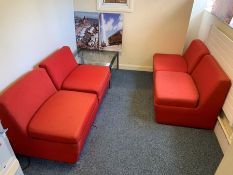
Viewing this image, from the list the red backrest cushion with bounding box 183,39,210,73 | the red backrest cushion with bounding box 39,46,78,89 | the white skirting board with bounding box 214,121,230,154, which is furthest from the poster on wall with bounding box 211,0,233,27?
the red backrest cushion with bounding box 39,46,78,89

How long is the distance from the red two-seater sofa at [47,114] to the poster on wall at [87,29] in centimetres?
124

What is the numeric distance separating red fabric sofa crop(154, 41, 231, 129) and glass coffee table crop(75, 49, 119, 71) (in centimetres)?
101

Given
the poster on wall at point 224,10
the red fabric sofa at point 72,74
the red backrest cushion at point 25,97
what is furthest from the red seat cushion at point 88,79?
the poster on wall at point 224,10

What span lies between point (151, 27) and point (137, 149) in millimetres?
2039

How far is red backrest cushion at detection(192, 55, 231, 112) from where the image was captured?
1.96m

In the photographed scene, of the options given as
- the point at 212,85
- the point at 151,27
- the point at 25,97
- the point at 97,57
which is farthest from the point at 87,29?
the point at 212,85

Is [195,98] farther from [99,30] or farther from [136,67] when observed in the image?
[99,30]

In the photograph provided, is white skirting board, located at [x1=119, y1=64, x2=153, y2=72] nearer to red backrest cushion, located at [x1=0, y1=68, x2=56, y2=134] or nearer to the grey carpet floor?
the grey carpet floor

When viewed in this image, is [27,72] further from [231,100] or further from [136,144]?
[231,100]

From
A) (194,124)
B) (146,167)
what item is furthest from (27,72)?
(194,124)

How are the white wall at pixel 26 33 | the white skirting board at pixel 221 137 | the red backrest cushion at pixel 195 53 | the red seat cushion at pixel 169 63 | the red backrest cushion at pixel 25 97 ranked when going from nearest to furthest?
the red backrest cushion at pixel 25 97 < the white wall at pixel 26 33 < the white skirting board at pixel 221 137 < the red backrest cushion at pixel 195 53 < the red seat cushion at pixel 169 63

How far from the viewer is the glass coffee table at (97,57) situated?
3137mm

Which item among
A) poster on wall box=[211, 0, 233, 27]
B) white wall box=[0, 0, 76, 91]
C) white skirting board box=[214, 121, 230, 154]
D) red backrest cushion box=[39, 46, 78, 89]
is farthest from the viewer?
red backrest cushion box=[39, 46, 78, 89]

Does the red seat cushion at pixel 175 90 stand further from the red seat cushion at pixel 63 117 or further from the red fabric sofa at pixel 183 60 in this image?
the red seat cushion at pixel 63 117
